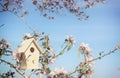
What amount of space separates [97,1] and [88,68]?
3738 millimetres

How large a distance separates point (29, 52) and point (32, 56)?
91mm

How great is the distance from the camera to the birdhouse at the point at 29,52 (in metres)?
4.72

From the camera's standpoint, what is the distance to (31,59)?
Result: 16.9 feet

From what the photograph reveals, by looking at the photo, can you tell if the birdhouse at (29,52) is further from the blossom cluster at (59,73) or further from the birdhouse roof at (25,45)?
the blossom cluster at (59,73)

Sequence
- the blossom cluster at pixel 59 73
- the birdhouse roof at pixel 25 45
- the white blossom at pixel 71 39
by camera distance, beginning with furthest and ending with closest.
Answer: the birdhouse roof at pixel 25 45 < the white blossom at pixel 71 39 < the blossom cluster at pixel 59 73

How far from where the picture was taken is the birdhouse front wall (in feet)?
16.0

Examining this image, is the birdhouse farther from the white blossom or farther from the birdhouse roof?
the white blossom

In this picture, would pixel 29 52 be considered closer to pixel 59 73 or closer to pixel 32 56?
pixel 32 56

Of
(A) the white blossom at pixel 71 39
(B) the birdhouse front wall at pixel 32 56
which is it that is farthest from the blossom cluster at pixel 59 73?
(B) the birdhouse front wall at pixel 32 56

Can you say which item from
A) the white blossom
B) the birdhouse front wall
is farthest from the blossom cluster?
the birdhouse front wall

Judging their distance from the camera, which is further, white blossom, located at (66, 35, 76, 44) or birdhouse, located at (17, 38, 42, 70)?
birdhouse, located at (17, 38, 42, 70)

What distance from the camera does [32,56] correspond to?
5.16 m

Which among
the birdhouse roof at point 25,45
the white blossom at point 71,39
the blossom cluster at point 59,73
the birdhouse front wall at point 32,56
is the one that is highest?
the white blossom at point 71,39

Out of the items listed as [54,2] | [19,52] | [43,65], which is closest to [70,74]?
[43,65]
